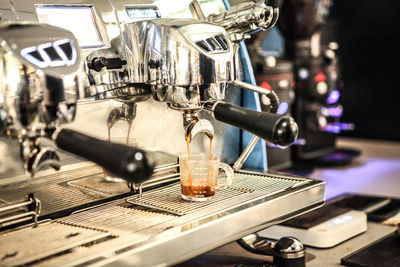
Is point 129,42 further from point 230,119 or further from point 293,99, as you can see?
point 293,99

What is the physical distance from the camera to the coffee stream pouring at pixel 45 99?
0.71 meters

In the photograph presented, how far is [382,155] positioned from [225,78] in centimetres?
257

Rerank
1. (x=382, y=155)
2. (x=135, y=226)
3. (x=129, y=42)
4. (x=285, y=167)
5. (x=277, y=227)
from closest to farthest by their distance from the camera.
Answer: (x=135, y=226), (x=129, y=42), (x=277, y=227), (x=285, y=167), (x=382, y=155)

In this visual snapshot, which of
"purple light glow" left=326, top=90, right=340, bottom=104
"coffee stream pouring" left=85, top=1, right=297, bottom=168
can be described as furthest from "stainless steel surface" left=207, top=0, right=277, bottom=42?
"purple light glow" left=326, top=90, right=340, bottom=104

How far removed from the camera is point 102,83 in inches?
38.2

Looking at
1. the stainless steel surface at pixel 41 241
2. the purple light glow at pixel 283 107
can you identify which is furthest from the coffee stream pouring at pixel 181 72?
the purple light glow at pixel 283 107

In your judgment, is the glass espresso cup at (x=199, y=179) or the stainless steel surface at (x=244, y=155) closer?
the glass espresso cup at (x=199, y=179)

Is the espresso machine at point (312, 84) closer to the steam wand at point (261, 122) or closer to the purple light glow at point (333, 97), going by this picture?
the purple light glow at point (333, 97)

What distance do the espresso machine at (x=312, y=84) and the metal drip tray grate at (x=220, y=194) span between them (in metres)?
1.89

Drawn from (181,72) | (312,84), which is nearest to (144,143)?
(181,72)

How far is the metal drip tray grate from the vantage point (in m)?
0.97

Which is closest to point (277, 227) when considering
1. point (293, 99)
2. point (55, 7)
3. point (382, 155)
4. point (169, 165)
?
point (169, 165)

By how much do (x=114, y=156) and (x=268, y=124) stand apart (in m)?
0.28

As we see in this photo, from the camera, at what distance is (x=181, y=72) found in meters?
0.92
